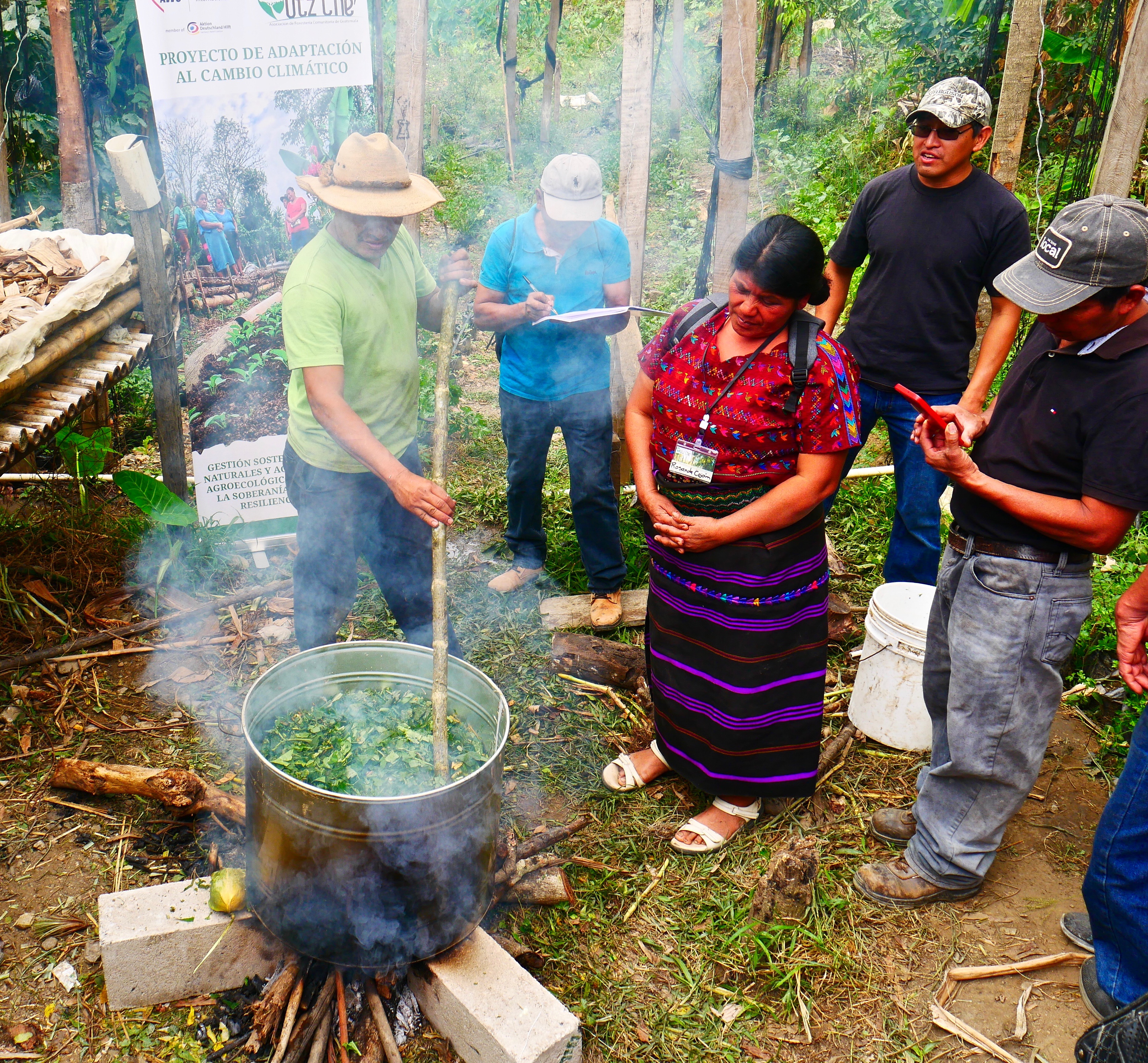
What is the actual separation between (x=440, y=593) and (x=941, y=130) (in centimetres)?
Result: 315

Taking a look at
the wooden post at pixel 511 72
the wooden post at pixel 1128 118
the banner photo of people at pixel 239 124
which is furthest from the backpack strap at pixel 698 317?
the wooden post at pixel 511 72

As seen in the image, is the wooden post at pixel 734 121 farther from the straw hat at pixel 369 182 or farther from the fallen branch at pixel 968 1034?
the fallen branch at pixel 968 1034

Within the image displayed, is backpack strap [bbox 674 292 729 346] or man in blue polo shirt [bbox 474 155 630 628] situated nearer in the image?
backpack strap [bbox 674 292 729 346]

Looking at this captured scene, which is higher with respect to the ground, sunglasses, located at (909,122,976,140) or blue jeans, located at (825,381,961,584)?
sunglasses, located at (909,122,976,140)

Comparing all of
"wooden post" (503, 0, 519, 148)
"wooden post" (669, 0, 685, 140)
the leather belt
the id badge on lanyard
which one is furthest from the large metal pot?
"wooden post" (669, 0, 685, 140)

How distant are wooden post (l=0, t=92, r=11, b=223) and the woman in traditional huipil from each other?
14.5 ft

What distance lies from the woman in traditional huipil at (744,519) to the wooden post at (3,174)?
174 inches

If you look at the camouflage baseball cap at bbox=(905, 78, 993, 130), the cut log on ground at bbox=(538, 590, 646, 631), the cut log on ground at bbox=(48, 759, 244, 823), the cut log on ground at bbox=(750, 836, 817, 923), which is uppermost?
the camouflage baseball cap at bbox=(905, 78, 993, 130)

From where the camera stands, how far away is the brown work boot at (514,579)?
16.9 ft

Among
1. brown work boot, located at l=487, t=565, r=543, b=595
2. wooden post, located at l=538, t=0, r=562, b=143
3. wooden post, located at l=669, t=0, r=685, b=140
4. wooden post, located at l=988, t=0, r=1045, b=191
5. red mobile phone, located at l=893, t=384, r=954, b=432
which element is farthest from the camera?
wooden post, located at l=669, t=0, r=685, b=140

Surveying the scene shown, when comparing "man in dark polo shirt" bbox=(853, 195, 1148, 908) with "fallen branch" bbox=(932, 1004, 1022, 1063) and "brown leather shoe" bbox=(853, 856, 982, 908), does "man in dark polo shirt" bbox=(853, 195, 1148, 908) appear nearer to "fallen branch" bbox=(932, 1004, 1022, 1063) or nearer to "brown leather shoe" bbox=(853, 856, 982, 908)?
"brown leather shoe" bbox=(853, 856, 982, 908)

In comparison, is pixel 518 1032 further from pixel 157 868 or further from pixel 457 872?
pixel 157 868

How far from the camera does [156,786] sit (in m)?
3.34

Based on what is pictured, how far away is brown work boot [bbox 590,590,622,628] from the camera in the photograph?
4906mm
